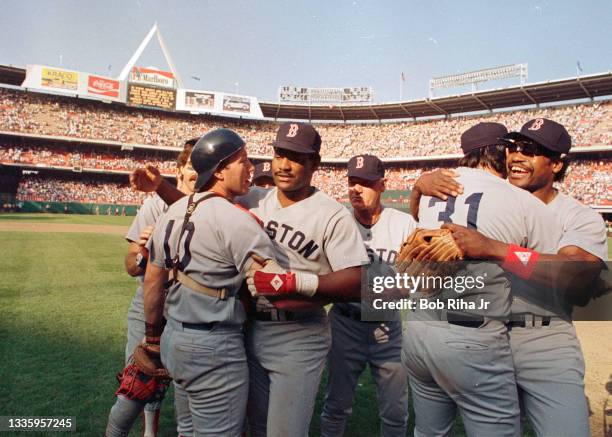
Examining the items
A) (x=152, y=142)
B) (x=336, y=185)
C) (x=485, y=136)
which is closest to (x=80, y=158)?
(x=152, y=142)

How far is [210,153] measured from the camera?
2.46 meters

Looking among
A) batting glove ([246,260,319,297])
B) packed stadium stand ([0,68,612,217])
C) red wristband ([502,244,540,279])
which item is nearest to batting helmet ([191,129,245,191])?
batting glove ([246,260,319,297])

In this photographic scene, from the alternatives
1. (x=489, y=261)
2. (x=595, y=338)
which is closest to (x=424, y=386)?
(x=489, y=261)

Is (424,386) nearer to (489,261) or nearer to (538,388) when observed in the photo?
(538,388)

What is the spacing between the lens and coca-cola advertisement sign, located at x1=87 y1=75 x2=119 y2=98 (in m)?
43.8

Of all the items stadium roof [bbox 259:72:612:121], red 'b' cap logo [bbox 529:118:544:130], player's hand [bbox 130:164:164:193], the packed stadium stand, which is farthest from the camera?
the packed stadium stand

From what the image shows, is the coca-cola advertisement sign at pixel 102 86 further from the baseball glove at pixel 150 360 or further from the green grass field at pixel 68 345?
the baseball glove at pixel 150 360

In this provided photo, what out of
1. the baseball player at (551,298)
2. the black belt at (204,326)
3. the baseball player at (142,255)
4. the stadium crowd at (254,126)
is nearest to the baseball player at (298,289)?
the black belt at (204,326)

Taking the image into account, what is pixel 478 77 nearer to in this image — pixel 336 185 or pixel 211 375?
pixel 336 185

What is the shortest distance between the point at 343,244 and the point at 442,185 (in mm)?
660

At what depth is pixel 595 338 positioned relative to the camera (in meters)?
7.55

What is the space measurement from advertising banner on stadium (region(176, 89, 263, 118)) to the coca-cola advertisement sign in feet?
20.8

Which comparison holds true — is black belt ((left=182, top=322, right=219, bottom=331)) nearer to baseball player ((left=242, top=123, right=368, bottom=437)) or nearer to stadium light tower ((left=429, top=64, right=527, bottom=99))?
baseball player ((left=242, top=123, right=368, bottom=437))

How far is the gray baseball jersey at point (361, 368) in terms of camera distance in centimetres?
342
